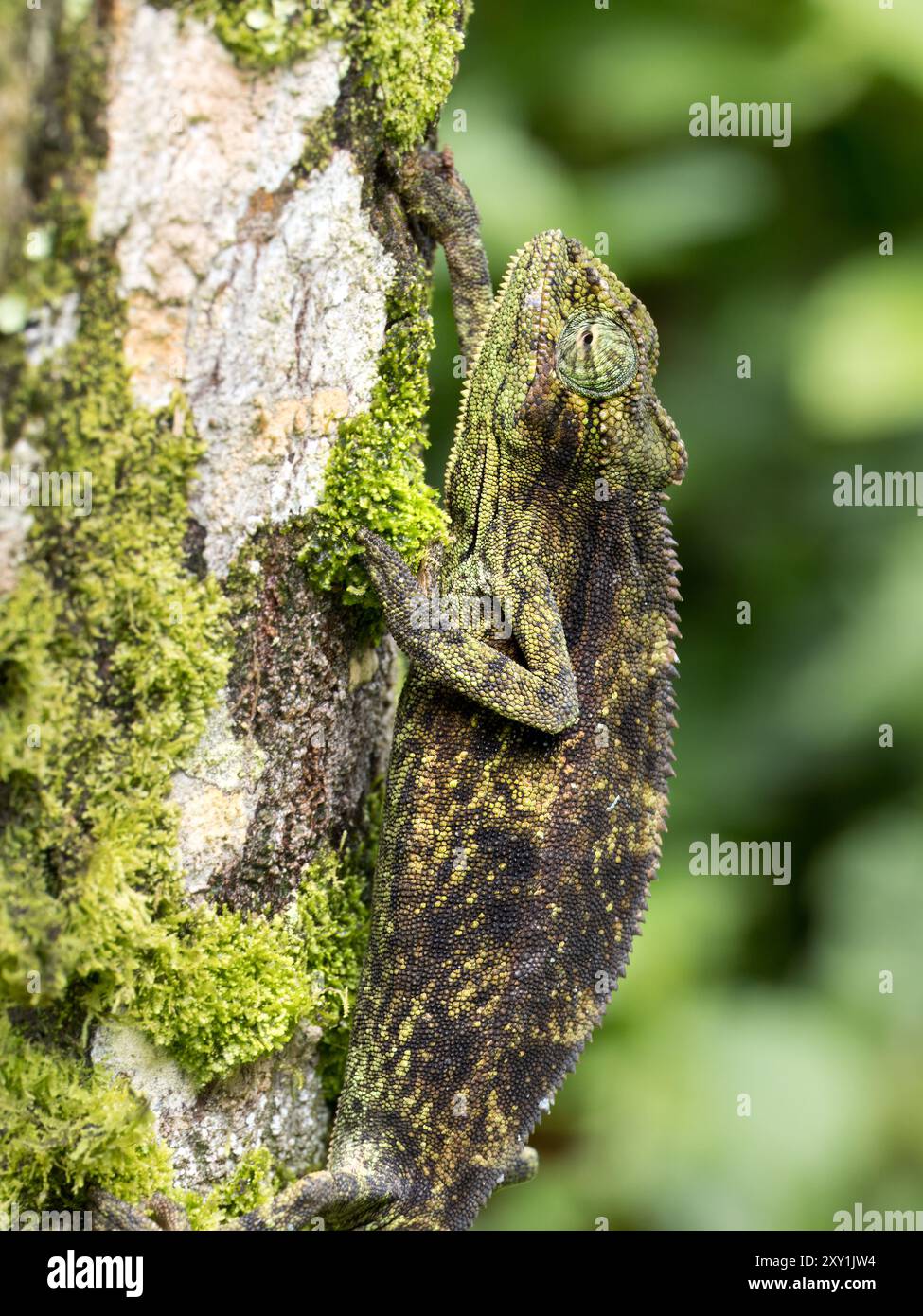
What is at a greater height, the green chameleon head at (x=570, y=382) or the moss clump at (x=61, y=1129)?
the green chameleon head at (x=570, y=382)

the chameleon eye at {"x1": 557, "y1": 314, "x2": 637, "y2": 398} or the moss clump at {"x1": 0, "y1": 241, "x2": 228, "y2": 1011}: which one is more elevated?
the chameleon eye at {"x1": 557, "y1": 314, "x2": 637, "y2": 398}

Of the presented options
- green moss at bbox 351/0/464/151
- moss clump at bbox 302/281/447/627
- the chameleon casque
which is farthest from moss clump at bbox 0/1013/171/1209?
green moss at bbox 351/0/464/151

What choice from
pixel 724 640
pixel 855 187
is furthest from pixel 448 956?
pixel 855 187

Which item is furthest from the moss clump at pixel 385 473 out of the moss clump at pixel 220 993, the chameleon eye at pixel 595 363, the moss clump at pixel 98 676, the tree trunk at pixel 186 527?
the moss clump at pixel 220 993

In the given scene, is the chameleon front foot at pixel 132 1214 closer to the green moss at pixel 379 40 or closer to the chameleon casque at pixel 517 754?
the chameleon casque at pixel 517 754

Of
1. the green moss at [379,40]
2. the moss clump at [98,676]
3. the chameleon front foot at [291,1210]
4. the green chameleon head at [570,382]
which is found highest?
the green moss at [379,40]

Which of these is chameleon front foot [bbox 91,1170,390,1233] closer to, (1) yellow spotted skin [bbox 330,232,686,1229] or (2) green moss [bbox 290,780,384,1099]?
(1) yellow spotted skin [bbox 330,232,686,1229]

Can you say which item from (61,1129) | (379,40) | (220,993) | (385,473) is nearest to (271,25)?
(379,40)

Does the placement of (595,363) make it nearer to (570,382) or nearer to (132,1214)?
(570,382)
